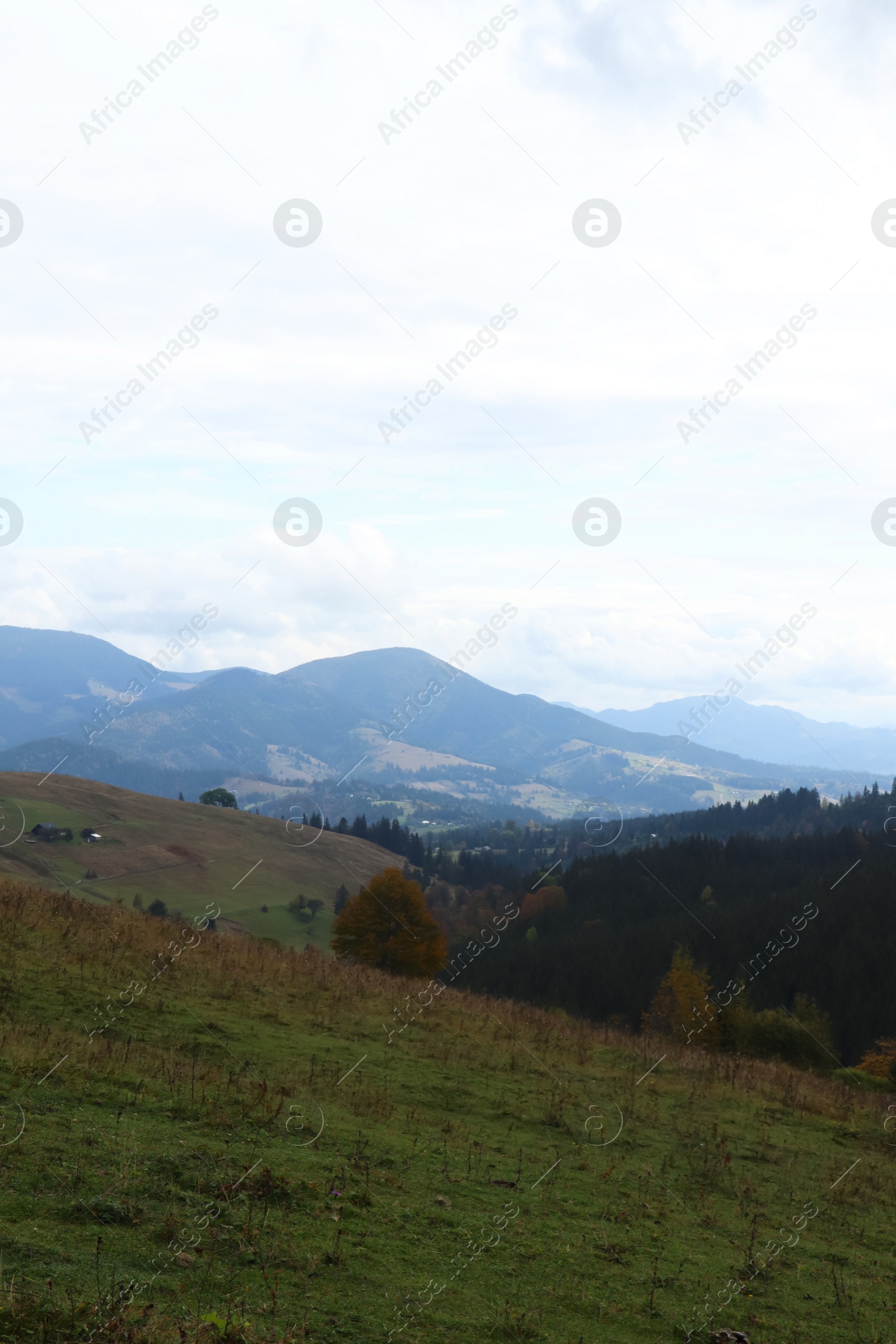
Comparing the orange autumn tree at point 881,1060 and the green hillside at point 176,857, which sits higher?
the orange autumn tree at point 881,1060

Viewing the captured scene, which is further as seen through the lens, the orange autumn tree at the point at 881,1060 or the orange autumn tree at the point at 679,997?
the orange autumn tree at the point at 679,997

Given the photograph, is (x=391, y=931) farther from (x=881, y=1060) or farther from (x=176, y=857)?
(x=176, y=857)

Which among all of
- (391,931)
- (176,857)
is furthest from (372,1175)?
(176,857)

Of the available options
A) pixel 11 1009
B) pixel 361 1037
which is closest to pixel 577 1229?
pixel 361 1037

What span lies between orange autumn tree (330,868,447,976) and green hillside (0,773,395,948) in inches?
1195

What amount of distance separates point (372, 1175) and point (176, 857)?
110 metres

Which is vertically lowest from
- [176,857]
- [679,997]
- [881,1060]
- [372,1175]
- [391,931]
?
[176,857]

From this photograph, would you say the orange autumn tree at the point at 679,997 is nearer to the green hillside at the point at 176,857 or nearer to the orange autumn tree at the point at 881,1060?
the orange autumn tree at the point at 881,1060

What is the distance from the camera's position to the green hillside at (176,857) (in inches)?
3755

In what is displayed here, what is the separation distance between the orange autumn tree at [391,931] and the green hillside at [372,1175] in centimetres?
2932

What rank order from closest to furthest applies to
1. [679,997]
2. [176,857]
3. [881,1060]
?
1. [881,1060]
2. [679,997]
3. [176,857]

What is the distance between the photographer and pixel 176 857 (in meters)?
114

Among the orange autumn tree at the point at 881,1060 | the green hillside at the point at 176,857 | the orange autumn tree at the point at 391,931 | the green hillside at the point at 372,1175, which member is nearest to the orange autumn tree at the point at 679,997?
the orange autumn tree at the point at 881,1060

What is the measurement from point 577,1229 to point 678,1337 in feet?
7.59
